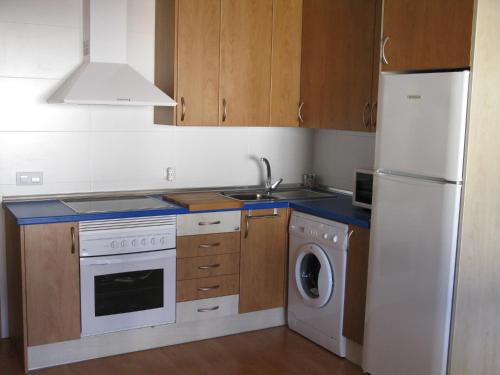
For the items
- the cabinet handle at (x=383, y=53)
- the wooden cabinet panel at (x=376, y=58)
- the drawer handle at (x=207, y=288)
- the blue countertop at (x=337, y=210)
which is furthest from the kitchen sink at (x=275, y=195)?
the cabinet handle at (x=383, y=53)

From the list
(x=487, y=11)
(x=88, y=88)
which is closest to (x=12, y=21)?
(x=88, y=88)

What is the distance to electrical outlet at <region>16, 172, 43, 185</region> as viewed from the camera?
3841mm

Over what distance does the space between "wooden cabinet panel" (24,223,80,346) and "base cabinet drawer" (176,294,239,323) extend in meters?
0.65

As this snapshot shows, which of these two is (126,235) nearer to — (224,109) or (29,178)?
(29,178)

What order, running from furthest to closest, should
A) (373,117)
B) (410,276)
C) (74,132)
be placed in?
(74,132)
(373,117)
(410,276)

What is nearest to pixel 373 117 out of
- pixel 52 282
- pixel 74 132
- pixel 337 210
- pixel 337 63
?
pixel 337 63

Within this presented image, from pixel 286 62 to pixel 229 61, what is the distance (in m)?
0.45

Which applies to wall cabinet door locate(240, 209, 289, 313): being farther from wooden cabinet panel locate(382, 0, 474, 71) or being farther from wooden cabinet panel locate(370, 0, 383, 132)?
wooden cabinet panel locate(382, 0, 474, 71)

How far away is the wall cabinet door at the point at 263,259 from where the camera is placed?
13.4 feet

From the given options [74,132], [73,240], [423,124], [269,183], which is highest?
[423,124]

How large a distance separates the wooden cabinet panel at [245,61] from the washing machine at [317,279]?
2.56ft

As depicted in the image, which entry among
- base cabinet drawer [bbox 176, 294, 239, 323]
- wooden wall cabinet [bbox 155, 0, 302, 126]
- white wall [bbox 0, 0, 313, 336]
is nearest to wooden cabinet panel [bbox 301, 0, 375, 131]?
wooden wall cabinet [bbox 155, 0, 302, 126]

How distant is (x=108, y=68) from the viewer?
3.78m

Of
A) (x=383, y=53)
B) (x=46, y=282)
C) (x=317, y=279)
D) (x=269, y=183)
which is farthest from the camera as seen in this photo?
(x=269, y=183)
